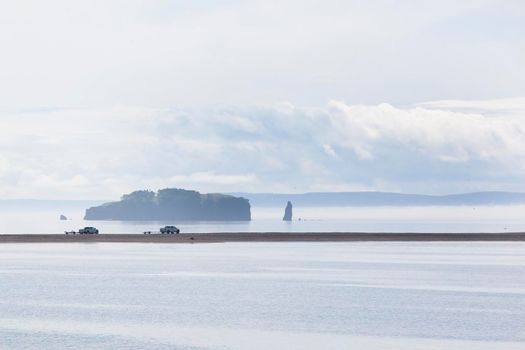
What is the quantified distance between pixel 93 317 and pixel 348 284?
31.2 meters

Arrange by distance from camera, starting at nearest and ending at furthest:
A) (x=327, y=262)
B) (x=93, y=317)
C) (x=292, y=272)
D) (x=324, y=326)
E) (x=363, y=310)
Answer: (x=324, y=326)
(x=93, y=317)
(x=363, y=310)
(x=292, y=272)
(x=327, y=262)

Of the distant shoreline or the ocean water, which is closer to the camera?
the ocean water

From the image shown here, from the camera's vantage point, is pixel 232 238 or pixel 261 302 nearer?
pixel 261 302

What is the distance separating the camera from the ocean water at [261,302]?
175ft

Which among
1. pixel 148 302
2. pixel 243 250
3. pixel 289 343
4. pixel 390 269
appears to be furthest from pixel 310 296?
pixel 243 250

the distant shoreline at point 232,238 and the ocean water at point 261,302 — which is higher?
the distant shoreline at point 232,238

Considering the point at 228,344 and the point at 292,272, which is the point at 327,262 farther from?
the point at 228,344

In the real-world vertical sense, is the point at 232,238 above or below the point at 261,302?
above

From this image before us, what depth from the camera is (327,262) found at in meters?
119

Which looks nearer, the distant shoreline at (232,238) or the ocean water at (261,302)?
the ocean water at (261,302)

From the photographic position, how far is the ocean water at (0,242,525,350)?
5322cm

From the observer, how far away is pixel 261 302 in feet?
235

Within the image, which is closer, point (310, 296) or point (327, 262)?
point (310, 296)

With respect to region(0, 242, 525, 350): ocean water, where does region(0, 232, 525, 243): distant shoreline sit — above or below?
above
